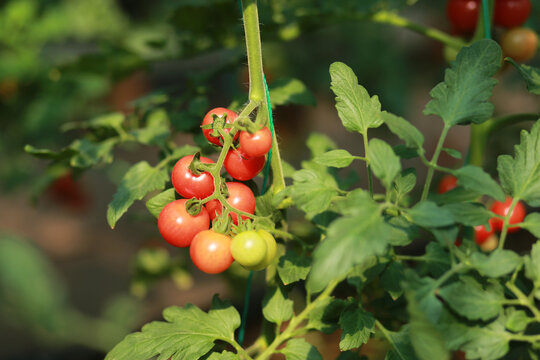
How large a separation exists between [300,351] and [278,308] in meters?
0.07

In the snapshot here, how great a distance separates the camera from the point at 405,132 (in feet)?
1.59

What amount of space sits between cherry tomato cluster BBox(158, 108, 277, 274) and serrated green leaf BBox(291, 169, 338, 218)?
5 centimetres

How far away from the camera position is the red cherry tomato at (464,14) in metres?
0.87

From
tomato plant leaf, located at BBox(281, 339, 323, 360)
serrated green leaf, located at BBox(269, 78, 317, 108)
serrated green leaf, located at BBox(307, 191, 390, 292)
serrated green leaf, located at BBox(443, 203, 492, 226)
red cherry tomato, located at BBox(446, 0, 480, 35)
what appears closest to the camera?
serrated green leaf, located at BBox(307, 191, 390, 292)

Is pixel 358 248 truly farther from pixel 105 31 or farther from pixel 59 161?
pixel 105 31

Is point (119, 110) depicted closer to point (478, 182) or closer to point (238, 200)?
point (238, 200)

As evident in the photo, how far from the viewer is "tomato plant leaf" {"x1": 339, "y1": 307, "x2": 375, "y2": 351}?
0.56 meters

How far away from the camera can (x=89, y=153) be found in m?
0.79

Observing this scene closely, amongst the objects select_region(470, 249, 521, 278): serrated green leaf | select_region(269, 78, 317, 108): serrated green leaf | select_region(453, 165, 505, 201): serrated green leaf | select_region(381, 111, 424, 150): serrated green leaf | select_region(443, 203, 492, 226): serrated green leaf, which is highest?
select_region(381, 111, 424, 150): serrated green leaf

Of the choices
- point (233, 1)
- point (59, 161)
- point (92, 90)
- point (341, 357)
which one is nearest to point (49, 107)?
point (92, 90)

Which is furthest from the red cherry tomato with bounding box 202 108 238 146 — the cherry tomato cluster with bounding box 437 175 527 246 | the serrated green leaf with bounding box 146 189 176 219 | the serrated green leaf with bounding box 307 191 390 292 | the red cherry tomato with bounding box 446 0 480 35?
the red cherry tomato with bounding box 446 0 480 35

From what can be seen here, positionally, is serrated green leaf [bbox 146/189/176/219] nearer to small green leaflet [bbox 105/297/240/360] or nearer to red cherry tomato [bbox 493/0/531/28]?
small green leaflet [bbox 105/297/240/360]

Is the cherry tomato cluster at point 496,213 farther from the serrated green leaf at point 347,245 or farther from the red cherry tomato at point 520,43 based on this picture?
the serrated green leaf at point 347,245

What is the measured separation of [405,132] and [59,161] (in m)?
0.61
